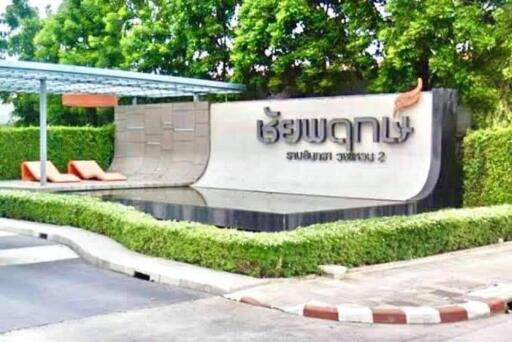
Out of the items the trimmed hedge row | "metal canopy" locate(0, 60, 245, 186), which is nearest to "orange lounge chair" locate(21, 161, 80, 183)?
"metal canopy" locate(0, 60, 245, 186)

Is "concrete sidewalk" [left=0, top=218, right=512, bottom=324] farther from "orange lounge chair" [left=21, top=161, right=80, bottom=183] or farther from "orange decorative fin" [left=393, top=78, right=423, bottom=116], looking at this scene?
"orange lounge chair" [left=21, top=161, right=80, bottom=183]

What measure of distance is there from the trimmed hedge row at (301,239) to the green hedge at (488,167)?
250 centimetres

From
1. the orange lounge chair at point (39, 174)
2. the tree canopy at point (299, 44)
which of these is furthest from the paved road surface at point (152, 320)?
the orange lounge chair at point (39, 174)

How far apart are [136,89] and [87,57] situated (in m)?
6.56

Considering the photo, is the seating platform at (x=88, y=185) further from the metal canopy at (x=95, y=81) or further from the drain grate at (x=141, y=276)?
the drain grate at (x=141, y=276)

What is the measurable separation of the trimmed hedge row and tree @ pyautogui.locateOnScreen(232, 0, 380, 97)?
29.1 feet

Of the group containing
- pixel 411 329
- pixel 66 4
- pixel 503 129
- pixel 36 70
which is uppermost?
pixel 66 4

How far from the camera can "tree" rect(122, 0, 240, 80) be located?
23.5 meters

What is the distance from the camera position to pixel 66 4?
28.5 meters

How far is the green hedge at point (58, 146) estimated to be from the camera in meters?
22.8

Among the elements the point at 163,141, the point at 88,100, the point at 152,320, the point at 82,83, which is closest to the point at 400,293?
the point at 152,320

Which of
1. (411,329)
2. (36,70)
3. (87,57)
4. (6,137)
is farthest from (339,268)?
(87,57)

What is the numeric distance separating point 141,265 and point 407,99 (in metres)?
8.06

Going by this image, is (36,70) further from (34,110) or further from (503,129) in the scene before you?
(34,110)
